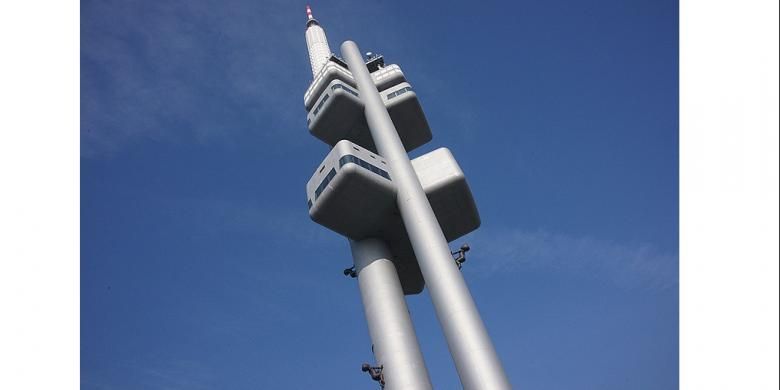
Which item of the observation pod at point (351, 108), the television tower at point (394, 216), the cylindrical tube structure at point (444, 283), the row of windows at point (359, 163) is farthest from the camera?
the observation pod at point (351, 108)

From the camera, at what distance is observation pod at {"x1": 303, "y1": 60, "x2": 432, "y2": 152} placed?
1512 inches

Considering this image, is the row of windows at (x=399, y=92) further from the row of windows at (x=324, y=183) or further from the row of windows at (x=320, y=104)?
the row of windows at (x=324, y=183)

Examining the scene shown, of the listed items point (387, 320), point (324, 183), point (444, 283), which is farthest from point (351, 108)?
point (444, 283)

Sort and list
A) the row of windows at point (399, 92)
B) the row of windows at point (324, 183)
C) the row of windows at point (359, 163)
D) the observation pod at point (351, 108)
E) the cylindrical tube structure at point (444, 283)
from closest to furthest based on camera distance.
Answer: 1. the cylindrical tube structure at point (444, 283)
2. the row of windows at point (359, 163)
3. the row of windows at point (324, 183)
4. the observation pod at point (351, 108)
5. the row of windows at point (399, 92)

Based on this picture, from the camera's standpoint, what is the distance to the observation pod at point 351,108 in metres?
38.4

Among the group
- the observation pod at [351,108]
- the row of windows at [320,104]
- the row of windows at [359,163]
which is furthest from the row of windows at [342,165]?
the row of windows at [320,104]

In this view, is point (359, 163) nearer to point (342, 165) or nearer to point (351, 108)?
point (342, 165)

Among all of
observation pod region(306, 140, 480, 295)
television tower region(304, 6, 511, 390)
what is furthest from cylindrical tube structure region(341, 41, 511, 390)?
observation pod region(306, 140, 480, 295)

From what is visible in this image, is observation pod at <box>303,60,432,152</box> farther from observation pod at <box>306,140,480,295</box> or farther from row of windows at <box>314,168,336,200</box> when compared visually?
row of windows at <box>314,168,336,200</box>

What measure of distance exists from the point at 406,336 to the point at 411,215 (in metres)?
6.12

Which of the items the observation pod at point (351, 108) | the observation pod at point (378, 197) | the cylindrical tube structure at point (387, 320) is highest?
the observation pod at point (351, 108)

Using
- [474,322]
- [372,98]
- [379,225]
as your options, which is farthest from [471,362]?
[372,98]

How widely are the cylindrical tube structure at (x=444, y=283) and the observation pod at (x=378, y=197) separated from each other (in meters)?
0.99

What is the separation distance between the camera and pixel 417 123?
41500 millimetres
